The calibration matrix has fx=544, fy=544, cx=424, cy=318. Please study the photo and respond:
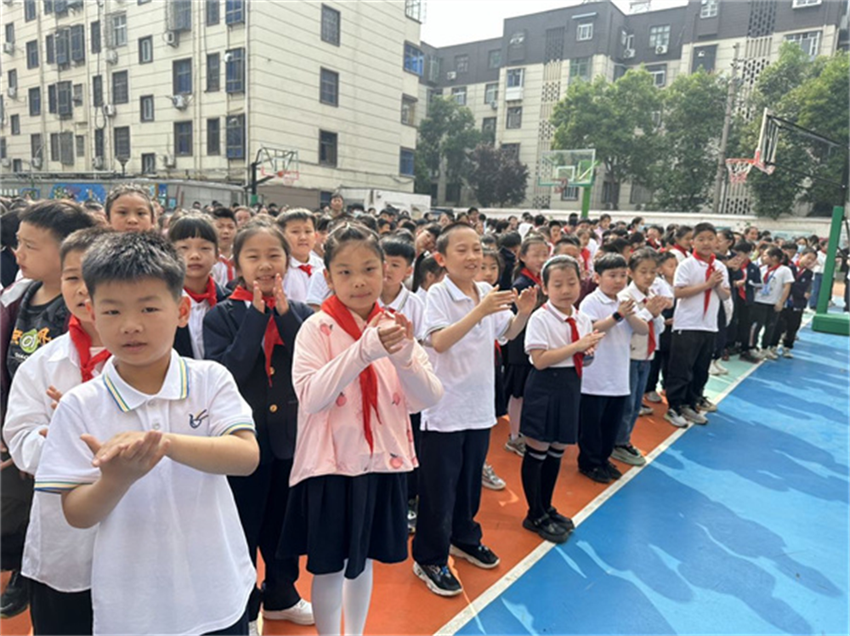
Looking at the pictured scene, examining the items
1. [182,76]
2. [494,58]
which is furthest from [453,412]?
[494,58]

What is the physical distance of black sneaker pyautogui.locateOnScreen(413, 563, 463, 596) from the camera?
2459mm

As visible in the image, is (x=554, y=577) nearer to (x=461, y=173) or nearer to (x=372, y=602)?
(x=372, y=602)

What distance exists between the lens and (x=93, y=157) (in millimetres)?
23797

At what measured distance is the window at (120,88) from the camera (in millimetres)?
22484

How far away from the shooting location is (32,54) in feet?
85.7

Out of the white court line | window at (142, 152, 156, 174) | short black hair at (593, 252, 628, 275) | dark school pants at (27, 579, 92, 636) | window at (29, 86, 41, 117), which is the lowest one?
the white court line

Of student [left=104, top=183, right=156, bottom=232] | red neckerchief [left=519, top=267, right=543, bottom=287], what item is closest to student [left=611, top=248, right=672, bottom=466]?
red neckerchief [left=519, top=267, right=543, bottom=287]

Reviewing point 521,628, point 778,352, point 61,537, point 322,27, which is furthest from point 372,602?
point 322,27

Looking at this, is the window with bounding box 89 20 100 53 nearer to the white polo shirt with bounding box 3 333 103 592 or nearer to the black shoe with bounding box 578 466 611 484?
the black shoe with bounding box 578 466 611 484

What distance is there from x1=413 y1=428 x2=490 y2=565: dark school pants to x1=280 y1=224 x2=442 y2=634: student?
21.6 inches

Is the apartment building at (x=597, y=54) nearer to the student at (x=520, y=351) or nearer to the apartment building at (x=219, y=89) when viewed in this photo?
the apartment building at (x=219, y=89)

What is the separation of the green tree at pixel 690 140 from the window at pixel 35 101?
1148 inches

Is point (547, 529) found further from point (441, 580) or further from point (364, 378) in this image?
point (364, 378)

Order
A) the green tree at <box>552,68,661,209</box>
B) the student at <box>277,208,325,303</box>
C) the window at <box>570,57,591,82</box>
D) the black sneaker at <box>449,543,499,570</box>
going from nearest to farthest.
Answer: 1. the black sneaker at <box>449,543,499,570</box>
2. the student at <box>277,208,325,303</box>
3. the green tree at <box>552,68,661,209</box>
4. the window at <box>570,57,591,82</box>
